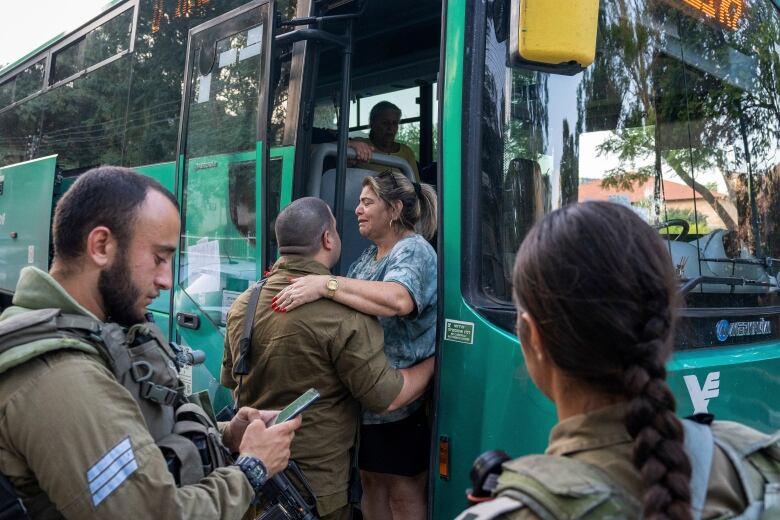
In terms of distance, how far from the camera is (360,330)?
2.58 metres

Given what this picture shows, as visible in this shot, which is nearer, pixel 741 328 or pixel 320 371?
pixel 320 371

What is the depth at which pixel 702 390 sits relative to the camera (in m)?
2.49

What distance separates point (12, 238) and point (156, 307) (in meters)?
2.79

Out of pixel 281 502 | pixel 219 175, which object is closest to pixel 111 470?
pixel 281 502

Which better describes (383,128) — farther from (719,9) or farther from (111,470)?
(111,470)

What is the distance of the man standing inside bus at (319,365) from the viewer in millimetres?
2555

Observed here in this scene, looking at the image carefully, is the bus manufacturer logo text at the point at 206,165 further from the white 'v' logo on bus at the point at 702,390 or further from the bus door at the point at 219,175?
the white 'v' logo on bus at the point at 702,390

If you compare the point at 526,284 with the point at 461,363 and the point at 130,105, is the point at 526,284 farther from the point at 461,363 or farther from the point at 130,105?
the point at 130,105

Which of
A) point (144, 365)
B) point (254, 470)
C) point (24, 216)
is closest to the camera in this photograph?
point (144, 365)

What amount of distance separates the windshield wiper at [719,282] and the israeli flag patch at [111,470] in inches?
77.4

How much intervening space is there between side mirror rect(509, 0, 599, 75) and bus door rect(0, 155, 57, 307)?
4694 mm

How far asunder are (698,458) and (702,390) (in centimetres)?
164

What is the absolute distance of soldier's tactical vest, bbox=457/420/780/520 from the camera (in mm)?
947

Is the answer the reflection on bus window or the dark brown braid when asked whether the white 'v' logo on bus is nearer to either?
the dark brown braid
